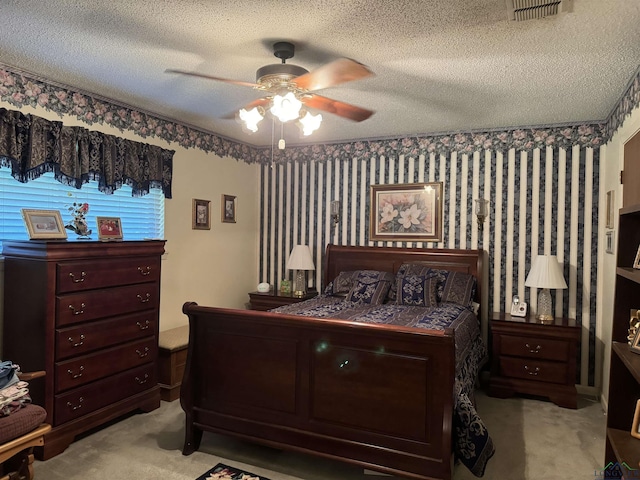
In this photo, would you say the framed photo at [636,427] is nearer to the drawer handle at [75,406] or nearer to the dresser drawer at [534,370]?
the dresser drawer at [534,370]

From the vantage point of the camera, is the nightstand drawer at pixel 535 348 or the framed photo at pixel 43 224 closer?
the framed photo at pixel 43 224

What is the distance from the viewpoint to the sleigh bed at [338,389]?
2227mm

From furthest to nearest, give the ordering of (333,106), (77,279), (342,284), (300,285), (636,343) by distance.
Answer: (300,285), (342,284), (77,279), (333,106), (636,343)

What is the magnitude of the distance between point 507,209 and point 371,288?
5.03ft

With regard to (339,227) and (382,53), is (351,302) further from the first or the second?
(382,53)

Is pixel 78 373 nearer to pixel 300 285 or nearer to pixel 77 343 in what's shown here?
pixel 77 343

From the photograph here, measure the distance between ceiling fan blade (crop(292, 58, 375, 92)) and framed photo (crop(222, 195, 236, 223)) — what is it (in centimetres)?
267

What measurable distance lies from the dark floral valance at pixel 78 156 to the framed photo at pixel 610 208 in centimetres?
378

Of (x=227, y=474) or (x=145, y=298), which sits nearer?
(x=227, y=474)

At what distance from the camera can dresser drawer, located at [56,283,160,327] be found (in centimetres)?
280

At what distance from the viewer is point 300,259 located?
4.85 metres

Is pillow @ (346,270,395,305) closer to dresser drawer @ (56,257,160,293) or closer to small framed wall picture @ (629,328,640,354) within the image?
dresser drawer @ (56,257,160,293)

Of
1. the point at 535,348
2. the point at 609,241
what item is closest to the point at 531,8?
the point at 609,241

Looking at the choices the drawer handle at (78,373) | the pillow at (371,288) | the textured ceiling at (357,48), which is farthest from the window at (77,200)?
the pillow at (371,288)
